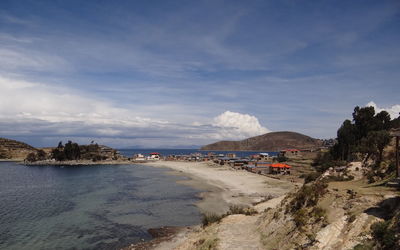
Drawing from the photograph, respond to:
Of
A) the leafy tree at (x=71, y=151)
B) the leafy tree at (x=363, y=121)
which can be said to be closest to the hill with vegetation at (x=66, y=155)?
the leafy tree at (x=71, y=151)

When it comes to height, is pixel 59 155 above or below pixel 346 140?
below

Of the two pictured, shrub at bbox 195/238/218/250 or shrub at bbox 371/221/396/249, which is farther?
shrub at bbox 195/238/218/250

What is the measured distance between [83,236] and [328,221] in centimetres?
2372

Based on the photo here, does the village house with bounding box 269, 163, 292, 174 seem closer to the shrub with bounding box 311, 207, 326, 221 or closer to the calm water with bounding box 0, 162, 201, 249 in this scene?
the calm water with bounding box 0, 162, 201, 249

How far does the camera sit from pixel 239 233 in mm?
21891

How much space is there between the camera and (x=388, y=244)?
37.5 feet

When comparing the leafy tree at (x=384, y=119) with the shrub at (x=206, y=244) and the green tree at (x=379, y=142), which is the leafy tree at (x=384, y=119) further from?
the shrub at (x=206, y=244)

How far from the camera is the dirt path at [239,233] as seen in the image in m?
18.9

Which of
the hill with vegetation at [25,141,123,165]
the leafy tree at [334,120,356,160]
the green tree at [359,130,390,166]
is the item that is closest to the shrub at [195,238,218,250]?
the green tree at [359,130,390,166]

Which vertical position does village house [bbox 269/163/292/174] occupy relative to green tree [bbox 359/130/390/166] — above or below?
below

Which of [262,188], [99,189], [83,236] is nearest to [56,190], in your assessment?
[99,189]

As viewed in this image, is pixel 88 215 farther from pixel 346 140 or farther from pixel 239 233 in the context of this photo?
pixel 346 140

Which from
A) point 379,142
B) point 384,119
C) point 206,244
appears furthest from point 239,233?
point 384,119

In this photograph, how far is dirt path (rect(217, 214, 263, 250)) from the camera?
62.2 ft
